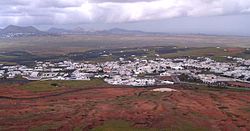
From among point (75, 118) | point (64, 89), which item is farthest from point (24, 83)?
point (75, 118)

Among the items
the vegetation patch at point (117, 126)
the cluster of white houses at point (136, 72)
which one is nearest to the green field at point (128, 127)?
the vegetation patch at point (117, 126)

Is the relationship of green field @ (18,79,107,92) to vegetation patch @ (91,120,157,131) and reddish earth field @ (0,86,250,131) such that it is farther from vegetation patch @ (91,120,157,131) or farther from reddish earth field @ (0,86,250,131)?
vegetation patch @ (91,120,157,131)

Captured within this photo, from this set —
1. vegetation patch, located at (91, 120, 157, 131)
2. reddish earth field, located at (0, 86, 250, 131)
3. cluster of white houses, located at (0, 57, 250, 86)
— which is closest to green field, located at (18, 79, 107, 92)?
reddish earth field, located at (0, 86, 250, 131)

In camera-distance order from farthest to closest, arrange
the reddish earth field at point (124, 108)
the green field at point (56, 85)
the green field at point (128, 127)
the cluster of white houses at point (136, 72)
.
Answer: the cluster of white houses at point (136, 72) → the green field at point (56, 85) → the reddish earth field at point (124, 108) → the green field at point (128, 127)

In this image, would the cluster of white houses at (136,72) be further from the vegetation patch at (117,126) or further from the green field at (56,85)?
the vegetation patch at (117,126)

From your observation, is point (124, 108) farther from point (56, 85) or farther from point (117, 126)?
point (56, 85)

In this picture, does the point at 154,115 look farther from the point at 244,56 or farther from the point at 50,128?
the point at 244,56
